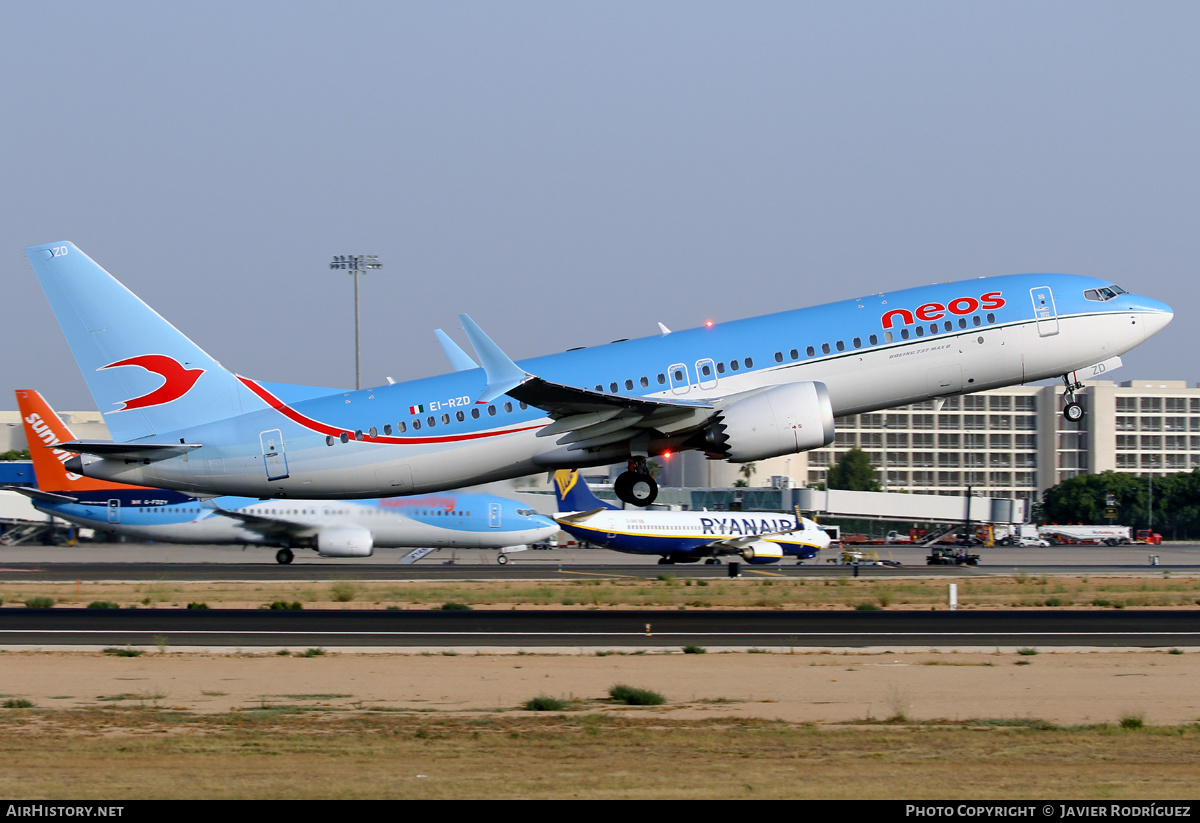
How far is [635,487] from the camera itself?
36.6 meters

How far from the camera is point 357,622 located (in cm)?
3800

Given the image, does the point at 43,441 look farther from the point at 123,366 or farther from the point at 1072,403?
the point at 1072,403

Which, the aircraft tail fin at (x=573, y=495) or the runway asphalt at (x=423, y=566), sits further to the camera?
the aircraft tail fin at (x=573, y=495)

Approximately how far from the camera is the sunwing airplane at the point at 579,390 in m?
34.4

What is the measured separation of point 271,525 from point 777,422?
46.5 meters

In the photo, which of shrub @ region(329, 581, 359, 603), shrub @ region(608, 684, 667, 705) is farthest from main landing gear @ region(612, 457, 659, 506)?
shrub @ region(329, 581, 359, 603)

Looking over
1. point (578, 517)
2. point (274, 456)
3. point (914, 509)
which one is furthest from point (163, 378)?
point (914, 509)

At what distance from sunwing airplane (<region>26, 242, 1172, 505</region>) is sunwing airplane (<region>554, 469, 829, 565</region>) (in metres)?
37.8

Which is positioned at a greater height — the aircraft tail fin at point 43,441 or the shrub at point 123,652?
the aircraft tail fin at point 43,441

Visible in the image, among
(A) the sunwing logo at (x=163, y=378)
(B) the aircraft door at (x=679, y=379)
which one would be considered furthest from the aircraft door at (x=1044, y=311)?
(A) the sunwing logo at (x=163, y=378)

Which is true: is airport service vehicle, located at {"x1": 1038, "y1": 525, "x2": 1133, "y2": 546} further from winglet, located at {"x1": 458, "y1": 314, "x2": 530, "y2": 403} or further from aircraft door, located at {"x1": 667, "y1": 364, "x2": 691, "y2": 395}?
winglet, located at {"x1": 458, "y1": 314, "x2": 530, "y2": 403}

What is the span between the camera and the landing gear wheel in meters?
36.4

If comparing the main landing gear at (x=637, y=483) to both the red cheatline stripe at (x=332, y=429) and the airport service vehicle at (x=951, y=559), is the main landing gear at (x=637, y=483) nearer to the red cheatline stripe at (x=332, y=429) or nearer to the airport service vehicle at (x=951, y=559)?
the red cheatline stripe at (x=332, y=429)

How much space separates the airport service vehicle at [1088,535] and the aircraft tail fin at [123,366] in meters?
111
